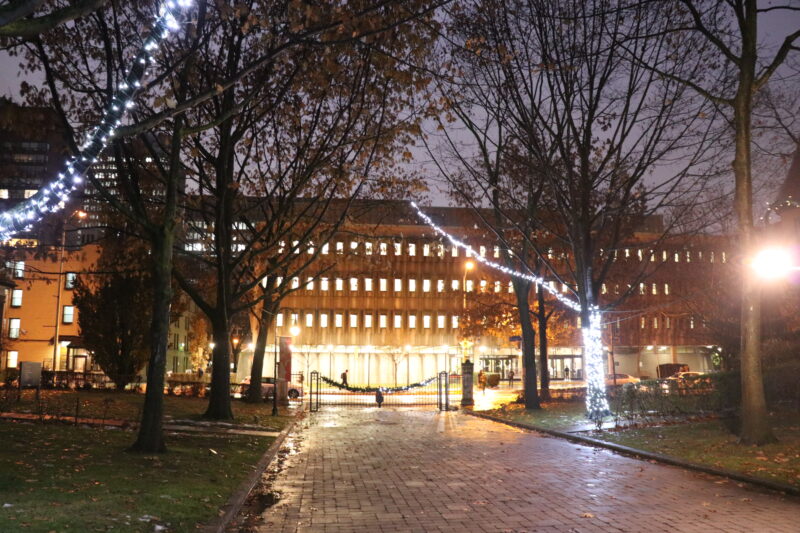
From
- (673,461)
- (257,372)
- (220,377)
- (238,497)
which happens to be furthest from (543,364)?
(238,497)

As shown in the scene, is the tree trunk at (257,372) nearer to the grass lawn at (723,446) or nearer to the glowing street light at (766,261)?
the grass lawn at (723,446)

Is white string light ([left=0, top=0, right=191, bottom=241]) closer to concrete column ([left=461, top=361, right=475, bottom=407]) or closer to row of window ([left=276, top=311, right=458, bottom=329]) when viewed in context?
concrete column ([left=461, top=361, right=475, bottom=407])

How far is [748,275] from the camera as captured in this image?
1348 cm

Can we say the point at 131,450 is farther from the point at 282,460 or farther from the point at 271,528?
the point at 271,528

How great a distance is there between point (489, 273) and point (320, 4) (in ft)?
103

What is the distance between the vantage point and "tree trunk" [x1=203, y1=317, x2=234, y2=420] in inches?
795

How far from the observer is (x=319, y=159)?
20609mm

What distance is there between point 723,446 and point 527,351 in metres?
14.7

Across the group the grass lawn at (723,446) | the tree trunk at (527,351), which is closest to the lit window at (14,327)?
the tree trunk at (527,351)

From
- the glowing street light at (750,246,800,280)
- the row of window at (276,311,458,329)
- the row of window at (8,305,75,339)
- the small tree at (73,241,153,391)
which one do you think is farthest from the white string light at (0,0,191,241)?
the row of window at (276,311,458,329)

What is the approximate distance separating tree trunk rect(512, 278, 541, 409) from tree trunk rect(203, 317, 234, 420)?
11.8m

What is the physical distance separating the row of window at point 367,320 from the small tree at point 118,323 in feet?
107

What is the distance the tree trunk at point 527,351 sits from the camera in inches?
1051

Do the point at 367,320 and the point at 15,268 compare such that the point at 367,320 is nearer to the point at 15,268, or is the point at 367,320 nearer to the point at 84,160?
the point at 15,268
